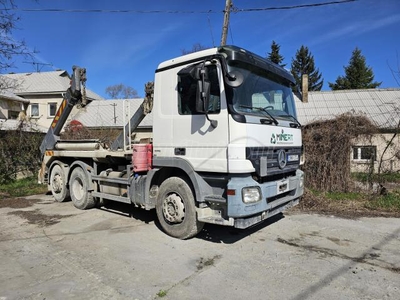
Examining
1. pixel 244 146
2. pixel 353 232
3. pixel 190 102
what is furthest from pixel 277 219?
pixel 190 102

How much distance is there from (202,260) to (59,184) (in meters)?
5.94

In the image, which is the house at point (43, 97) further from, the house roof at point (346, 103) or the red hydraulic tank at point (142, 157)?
the red hydraulic tank at point (142, 157)

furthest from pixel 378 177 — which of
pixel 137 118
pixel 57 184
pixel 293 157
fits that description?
pixel 57 184

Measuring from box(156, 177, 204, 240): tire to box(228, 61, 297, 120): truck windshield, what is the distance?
1.65m

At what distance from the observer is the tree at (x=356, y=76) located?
150 ft

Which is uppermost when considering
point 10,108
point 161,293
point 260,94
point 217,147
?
point 10,108

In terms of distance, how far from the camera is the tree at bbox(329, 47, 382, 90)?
4578cm

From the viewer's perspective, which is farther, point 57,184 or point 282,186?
point 57,184

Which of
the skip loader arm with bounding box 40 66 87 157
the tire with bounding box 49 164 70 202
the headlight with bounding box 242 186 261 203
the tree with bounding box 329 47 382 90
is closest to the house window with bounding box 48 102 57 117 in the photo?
the skip loader arm with bounding box 40 66 87 157

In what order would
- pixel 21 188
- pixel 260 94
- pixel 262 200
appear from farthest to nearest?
pixel 21 188 < pixel 260 94 < pixel 262 200

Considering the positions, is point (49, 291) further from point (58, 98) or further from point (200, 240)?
point (58, 98)

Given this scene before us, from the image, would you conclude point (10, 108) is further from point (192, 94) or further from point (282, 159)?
point (282, 159)

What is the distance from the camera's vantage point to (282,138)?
5.21 meters

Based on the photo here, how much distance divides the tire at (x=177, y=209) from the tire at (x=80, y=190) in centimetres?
281
